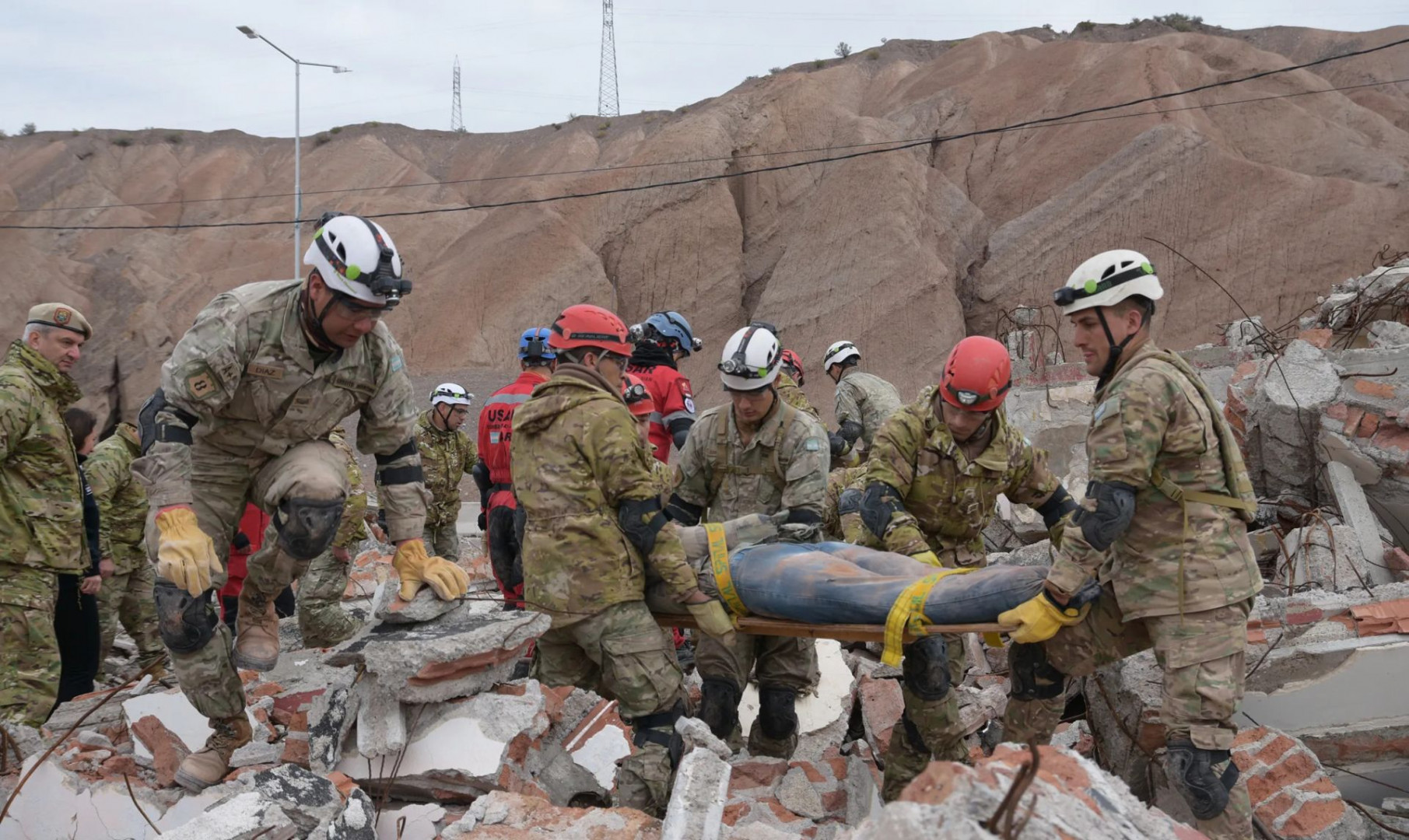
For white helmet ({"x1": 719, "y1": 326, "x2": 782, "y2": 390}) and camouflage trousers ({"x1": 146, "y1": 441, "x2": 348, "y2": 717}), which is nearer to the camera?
camouflage trousers ({"x1": 146, "y1": 441, "x2": 348, "y2": 717})

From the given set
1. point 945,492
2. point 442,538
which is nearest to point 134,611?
point 442,538

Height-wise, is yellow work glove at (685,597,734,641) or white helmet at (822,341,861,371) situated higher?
white helmet at (822,341,861,371)

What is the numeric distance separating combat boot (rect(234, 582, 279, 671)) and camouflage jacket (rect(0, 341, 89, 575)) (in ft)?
4.91

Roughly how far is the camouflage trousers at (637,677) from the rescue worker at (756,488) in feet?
2.31

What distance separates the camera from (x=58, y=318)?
455 cm

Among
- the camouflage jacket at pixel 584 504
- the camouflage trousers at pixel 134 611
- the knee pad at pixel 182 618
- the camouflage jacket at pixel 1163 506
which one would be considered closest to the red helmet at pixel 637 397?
the camouflage jacket at pixel 584 504

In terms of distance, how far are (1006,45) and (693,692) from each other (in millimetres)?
25663

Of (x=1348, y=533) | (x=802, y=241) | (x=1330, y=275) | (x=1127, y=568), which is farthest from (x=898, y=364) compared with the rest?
(x=1127, y=568)

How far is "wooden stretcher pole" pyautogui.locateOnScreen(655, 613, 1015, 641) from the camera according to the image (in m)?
3.27

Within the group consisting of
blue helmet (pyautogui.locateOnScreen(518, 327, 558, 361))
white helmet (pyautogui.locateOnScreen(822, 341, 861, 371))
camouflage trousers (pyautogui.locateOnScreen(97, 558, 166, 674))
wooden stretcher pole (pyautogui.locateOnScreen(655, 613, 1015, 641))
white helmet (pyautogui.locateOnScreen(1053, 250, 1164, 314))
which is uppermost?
white helmet (pyautogui.locateOnScreen(1053, 250, 1164, 314))

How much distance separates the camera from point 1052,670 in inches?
145

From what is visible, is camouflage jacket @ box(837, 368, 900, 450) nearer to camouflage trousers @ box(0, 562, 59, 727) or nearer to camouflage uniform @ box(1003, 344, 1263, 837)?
camouflage uniform @ box(1003, 344, 1263, 837)

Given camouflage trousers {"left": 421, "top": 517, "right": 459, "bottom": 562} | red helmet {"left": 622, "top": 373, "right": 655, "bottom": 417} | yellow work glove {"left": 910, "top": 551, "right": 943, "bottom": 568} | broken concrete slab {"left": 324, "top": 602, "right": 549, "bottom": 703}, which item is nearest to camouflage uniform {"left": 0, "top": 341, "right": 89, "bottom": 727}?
broken concrete slab {"left": 324, "top": 602, "right": 549, "bottom": 703}

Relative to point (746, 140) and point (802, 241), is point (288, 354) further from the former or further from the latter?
point (746, 140)
